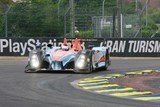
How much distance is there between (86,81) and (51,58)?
3.54m

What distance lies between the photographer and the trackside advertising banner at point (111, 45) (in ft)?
115

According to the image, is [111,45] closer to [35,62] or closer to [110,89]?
[35,62]

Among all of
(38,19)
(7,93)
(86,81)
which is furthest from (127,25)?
(7,93)

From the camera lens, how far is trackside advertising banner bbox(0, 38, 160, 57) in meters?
35.1

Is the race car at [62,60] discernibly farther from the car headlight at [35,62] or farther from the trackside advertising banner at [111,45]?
the trackside advertising banner at [111,45]

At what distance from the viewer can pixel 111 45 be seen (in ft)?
117

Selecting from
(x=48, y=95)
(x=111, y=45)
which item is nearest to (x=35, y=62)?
(x=48, y=95)

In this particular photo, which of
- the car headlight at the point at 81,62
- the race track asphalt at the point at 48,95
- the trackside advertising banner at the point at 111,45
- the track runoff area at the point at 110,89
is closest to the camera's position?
the race track asphalt at the point at 48,95

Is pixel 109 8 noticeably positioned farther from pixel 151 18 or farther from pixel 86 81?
pixel 151 18

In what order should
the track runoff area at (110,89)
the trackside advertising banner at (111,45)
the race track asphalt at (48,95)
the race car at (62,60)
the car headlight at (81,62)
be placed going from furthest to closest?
the trackside advertising banner at (111,45) < the car headlight at (81,62) < the race car at (62,60) < the track runoff area at (110,89) < the race track asphalt at (48,95)

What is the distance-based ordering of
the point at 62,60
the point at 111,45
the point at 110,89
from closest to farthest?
the point at 110,89, the point at 62,60, the point at 111,45

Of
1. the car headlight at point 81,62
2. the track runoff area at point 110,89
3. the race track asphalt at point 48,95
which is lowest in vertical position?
the track runoff area at point 110,89

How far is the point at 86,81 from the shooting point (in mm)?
18469

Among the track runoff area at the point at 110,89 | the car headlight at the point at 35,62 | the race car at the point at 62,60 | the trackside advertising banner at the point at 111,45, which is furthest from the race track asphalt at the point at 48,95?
the trackside advertising banner at the point at 111,45
